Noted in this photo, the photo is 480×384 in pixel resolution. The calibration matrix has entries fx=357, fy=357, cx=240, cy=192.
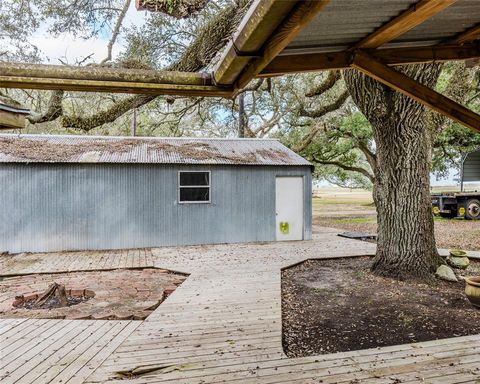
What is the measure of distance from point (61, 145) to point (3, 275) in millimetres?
4351

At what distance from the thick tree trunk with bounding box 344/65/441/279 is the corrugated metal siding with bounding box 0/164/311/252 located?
4440 millimetres

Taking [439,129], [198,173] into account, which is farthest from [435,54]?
[198,173]

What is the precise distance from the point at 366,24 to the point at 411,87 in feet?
2.87

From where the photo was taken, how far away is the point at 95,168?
9133 mm

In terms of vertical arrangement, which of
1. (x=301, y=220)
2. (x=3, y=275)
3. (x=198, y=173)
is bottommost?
(x=3, y=275)

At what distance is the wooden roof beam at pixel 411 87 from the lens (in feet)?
9.92

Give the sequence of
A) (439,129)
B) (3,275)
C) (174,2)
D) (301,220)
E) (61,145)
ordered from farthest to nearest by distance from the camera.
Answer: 1. (301,220)
2. (61,145)
3. (439,129)
4. (3,275)
5. (174,2)

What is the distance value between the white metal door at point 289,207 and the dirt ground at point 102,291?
174 inches

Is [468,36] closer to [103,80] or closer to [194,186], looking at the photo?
[103,80]

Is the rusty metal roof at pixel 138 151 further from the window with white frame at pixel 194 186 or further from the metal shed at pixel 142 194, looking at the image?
the window with white frame at pixel 194 186

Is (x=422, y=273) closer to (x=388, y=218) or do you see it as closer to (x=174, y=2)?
(x=388, y=218)

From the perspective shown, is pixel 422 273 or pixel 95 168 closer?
pixel 422 273

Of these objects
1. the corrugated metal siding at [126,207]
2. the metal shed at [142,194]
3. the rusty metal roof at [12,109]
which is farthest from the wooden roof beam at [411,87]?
the corrugated metal siding at [126,207]

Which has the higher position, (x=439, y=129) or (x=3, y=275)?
(x=439, y=129)
